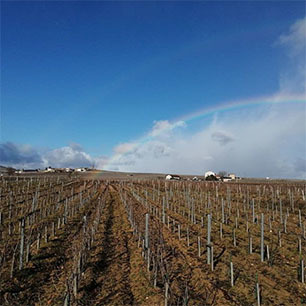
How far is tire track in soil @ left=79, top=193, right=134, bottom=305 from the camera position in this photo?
6561 mm

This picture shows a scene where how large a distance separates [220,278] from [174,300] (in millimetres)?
2152

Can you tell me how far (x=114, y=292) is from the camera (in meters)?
6.88

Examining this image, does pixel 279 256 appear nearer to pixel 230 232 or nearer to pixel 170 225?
pixel 230 232

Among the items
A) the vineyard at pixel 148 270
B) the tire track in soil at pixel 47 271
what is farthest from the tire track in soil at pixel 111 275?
the tire track in soil at pixel 47 271

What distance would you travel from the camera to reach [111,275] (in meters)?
7.94

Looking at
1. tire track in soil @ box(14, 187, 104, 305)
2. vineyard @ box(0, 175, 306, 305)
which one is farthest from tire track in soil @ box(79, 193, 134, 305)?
tire track in soil @ box(14, 187, 104, 305)

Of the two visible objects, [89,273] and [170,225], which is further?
[170,225]

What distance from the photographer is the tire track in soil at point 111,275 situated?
656 centimetres

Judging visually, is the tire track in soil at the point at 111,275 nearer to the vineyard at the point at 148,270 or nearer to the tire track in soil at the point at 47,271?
the vineyard at the point at 148,270

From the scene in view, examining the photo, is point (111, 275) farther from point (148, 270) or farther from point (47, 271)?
point (47, 271)

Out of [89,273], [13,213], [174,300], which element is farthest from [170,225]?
[13,213]

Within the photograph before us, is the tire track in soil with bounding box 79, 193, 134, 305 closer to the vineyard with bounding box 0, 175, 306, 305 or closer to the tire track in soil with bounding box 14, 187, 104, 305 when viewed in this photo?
the vineyard with bounding box 0, 175, 306, 305

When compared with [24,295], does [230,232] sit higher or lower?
higher

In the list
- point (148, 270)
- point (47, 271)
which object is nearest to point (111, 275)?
point (148, 270)
